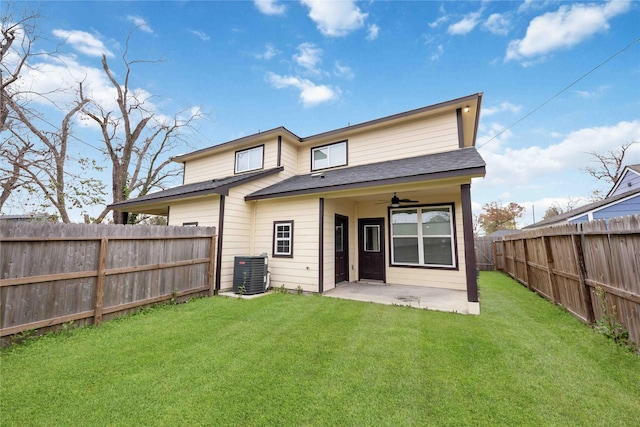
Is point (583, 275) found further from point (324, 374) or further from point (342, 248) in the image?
point (342, 248)

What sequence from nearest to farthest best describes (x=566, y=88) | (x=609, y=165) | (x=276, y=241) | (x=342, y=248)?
(x=276, y=241), (x=566, y=88), (x=342, y=248), (x=609, y=165)

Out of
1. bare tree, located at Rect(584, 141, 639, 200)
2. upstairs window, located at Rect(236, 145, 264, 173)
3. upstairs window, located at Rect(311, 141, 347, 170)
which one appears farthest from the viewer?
bare tree, located at Rect(584, 141, 639, 200)

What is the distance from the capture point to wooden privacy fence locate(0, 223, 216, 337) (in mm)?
3477

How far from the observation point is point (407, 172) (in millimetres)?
6121

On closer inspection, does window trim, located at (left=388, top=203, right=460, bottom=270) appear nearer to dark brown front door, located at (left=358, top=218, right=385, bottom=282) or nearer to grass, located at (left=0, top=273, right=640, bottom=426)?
dark brown front door, located at (left=358, top=218, right=385, bottom=282)

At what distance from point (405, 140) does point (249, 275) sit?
6.45 meters

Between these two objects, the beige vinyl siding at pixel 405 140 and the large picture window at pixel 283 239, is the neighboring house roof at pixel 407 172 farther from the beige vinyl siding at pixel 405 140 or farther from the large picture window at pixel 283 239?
the large picture window at pixel 283 239

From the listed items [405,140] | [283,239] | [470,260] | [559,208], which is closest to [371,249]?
[283,239]

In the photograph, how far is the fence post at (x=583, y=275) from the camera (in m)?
4.05

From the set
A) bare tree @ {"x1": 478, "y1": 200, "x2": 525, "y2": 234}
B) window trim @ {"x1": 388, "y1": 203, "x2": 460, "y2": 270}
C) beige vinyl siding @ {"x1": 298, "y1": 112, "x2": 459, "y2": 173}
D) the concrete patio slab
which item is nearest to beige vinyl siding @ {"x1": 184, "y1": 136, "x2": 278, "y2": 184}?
beige vinyl siding @ {"x1": 298, "y1": 112, "x2": 459, "y2": 173}

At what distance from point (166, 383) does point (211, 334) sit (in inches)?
54.8

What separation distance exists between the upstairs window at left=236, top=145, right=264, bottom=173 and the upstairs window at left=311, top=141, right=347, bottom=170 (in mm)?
2054

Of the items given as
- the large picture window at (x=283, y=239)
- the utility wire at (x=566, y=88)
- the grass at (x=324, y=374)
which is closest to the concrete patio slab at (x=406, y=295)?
the grass at (x=324, y=374)

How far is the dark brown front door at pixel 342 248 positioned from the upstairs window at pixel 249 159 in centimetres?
401
